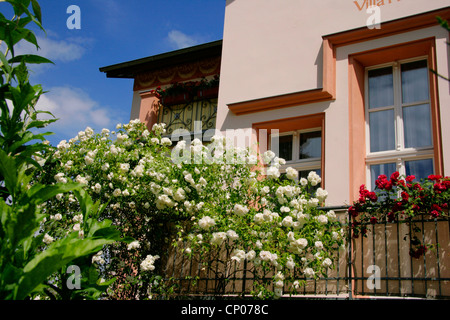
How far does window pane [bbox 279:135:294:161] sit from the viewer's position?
7.32 meters

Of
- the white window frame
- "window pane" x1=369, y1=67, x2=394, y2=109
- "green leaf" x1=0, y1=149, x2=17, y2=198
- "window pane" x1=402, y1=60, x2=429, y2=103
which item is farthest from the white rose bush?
"green leaf" x1=0, y1=149, x2=17, y2=198

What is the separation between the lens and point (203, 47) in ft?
29.4

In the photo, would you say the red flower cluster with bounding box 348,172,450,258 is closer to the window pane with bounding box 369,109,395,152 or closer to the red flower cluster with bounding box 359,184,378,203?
the red flower cluster with bounding box 359,184,378,203

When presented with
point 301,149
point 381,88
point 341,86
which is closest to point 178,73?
point 301,149

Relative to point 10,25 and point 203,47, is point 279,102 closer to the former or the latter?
point 203,47

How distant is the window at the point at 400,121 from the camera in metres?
6.13

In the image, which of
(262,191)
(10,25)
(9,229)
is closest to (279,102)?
(262,191)

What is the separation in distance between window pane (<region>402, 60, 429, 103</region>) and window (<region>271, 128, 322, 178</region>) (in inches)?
55.4

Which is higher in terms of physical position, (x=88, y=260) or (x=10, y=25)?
(x=10, y=25)

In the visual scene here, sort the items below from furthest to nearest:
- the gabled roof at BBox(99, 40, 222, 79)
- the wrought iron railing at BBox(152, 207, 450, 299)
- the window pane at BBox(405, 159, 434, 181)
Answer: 1. the gabled roof at BBox(99, 40, 222, 79)
2. the window pane at BBox(405, 159, 434, 181)
3. the wrought iron railing at BBox(152, 207, 450, 299)

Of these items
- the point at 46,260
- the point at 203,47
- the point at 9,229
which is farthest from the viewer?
the point at 203,47

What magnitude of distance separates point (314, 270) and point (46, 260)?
3859 millimetres

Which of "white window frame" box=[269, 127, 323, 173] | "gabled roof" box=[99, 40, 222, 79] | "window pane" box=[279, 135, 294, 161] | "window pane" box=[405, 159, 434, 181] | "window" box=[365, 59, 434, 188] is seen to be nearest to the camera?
"window pane" box=[405, 159, 434, 181]
